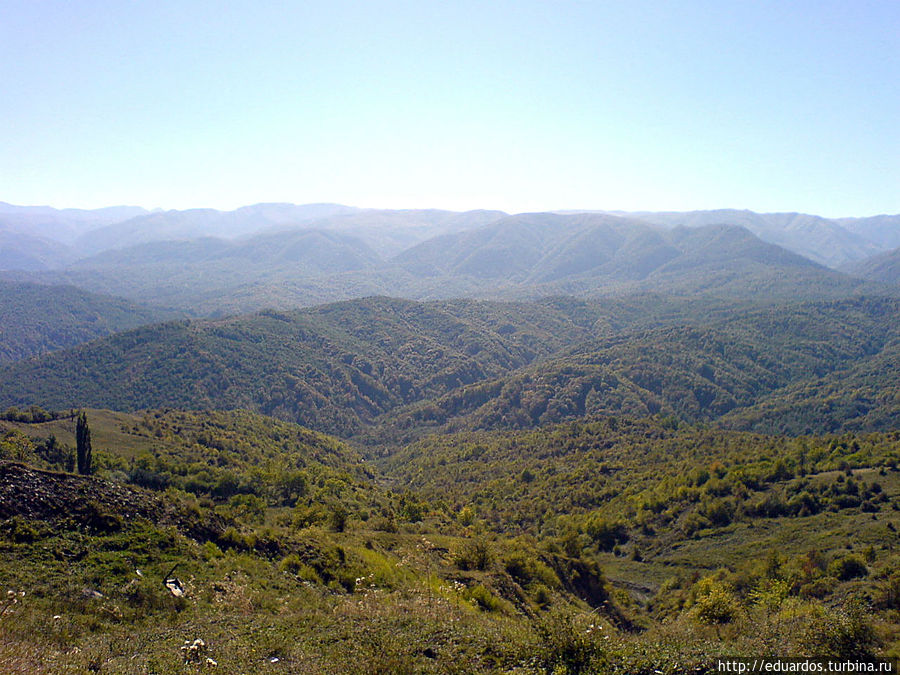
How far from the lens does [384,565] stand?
Result: 28875mm

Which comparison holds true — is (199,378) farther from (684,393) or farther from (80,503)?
(684,393)

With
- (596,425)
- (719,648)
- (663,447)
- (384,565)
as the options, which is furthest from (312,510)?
(596,425)

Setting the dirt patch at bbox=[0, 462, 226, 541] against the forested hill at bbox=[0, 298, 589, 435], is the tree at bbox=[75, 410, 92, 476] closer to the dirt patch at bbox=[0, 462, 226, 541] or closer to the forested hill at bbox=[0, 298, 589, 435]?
the dirt patch at bbox=[0, 462, 226, 541]

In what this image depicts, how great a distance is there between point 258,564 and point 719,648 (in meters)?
20.5

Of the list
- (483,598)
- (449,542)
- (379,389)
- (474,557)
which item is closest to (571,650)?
(483,598)

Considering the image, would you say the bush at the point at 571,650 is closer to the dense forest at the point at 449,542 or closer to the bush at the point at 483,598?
the dense forest at the point at 449,542

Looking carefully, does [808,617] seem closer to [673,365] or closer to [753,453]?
[753,453]

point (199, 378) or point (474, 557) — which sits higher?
point (474, 557)

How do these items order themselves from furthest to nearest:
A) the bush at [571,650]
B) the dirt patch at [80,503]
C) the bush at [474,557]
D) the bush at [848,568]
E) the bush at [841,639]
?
the bush at [848,568] < the bush at [474,557] < the dirt patch at [80,503] < the bush at [571,650] < the bush at [841,639]

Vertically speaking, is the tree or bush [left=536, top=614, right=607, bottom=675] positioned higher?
bush [left=536, top=614, right=607, bottom=675]

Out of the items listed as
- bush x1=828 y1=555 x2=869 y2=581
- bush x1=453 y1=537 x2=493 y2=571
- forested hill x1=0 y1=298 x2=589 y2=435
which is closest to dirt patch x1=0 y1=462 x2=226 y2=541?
bush x1=453 y1=537 x2=493 y2=571

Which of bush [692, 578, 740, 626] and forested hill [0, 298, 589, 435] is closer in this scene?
bush [692, 578, 740, 626]

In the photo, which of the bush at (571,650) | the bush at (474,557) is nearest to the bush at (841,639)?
the bush at (571,650)

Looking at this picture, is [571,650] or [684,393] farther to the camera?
[684,393]
